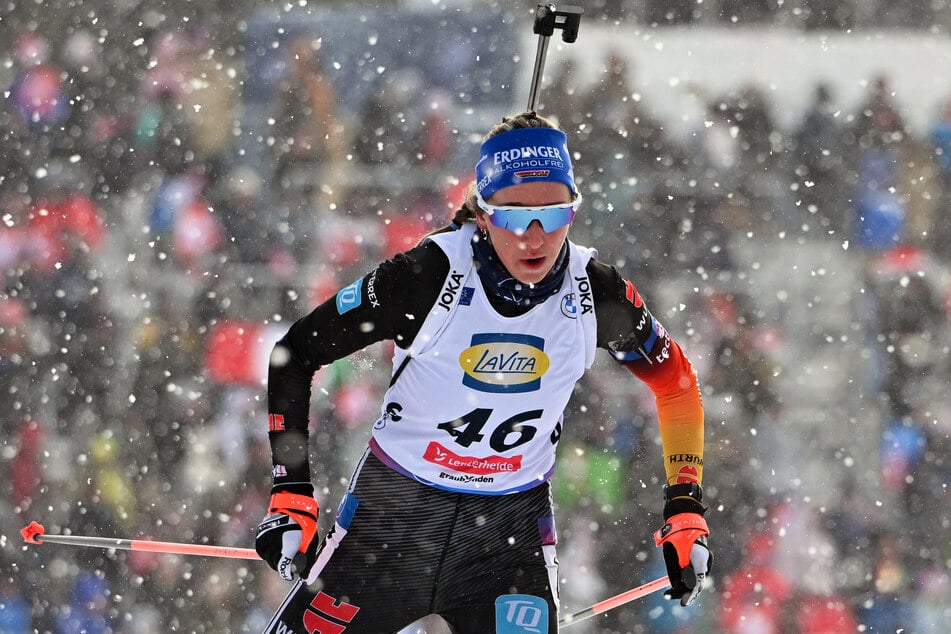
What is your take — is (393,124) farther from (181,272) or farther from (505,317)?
(505,317)

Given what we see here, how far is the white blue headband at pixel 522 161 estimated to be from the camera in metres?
2.45

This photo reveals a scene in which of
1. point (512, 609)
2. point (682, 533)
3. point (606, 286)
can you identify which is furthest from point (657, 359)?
point (512, 609)

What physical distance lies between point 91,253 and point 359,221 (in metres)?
1.69

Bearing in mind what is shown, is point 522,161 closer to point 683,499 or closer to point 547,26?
point 547,26

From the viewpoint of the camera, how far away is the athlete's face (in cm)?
235

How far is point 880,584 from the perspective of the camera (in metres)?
5.73

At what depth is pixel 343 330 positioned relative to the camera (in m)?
2.47

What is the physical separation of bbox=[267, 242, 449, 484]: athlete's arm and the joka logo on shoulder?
152 mm

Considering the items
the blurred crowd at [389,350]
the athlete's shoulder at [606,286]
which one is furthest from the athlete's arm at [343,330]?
the blurred crowd at [389,350]

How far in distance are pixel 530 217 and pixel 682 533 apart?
952mm

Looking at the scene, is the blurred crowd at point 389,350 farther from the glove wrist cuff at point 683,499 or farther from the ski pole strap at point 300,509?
the ski pole strap at point 300,509

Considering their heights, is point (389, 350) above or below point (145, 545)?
below

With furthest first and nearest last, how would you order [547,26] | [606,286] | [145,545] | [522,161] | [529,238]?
1. [145,545]
2. [547,26]
3. [606,286]
4. [522,161]
5. [529,238]

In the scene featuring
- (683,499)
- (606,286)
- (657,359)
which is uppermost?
(606,286)
